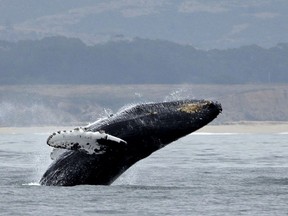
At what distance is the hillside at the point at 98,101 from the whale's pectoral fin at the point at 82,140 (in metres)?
117

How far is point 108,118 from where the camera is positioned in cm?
2180

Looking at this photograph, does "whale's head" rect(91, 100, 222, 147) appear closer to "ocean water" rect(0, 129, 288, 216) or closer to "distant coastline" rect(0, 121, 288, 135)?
"ocean water" rect(0, 129, 288, 216)

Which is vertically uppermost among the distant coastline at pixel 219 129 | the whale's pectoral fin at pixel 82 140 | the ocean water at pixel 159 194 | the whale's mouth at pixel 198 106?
the whale's mouth at pixel 198 106

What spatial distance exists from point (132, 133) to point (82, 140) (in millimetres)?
1598

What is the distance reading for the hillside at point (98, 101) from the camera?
512 feet

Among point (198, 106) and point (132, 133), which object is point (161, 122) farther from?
point (198, 106)

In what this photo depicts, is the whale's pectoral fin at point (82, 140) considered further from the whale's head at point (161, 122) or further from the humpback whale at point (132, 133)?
the whale's head at point (161, 122)

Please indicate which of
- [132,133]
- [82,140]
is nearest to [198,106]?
[132,133]

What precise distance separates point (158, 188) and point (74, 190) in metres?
2.26

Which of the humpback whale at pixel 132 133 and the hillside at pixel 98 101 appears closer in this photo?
the humpback whale at pixel 132 133

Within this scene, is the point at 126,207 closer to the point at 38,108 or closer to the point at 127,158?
the point at 127,158

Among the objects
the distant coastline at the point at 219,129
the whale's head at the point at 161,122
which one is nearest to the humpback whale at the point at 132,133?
the whale's head at the point at 161,122

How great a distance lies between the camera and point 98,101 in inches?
6929

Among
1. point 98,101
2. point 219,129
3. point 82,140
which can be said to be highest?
point 82,140
